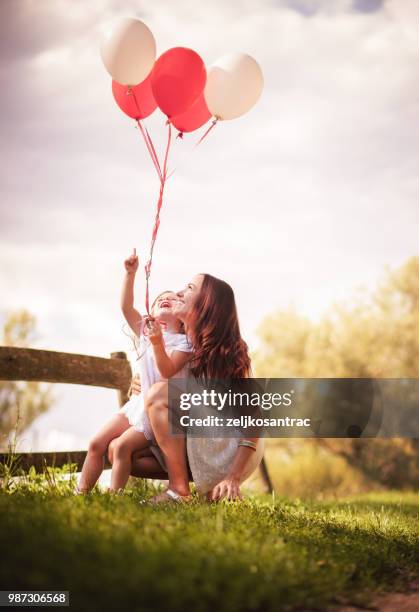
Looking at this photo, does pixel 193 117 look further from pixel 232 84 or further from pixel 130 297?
pixel 130 297

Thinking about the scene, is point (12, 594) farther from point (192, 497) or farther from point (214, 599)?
point (192, 497)

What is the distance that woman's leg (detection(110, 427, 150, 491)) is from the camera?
3.53 m

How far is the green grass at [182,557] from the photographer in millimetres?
1862

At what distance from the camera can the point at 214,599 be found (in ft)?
6.28

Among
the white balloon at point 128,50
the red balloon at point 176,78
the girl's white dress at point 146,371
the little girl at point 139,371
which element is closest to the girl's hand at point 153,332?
the little girl at point 139,371

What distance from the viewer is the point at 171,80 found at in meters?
3.83

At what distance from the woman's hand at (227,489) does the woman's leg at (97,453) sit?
69 centimetres

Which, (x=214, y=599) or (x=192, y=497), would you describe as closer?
(x=214, y=599)

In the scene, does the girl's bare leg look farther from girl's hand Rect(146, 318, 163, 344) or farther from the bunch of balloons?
the bunch of balloons

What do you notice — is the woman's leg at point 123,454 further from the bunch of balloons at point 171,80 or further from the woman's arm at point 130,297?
the bunch of balloons at point 171,80

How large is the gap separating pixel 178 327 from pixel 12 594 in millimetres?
2075

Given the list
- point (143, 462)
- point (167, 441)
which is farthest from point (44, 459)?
point (167, 441)

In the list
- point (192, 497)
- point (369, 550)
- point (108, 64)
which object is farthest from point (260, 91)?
point (369, 550)

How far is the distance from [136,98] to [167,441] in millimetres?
Answer: 2134
